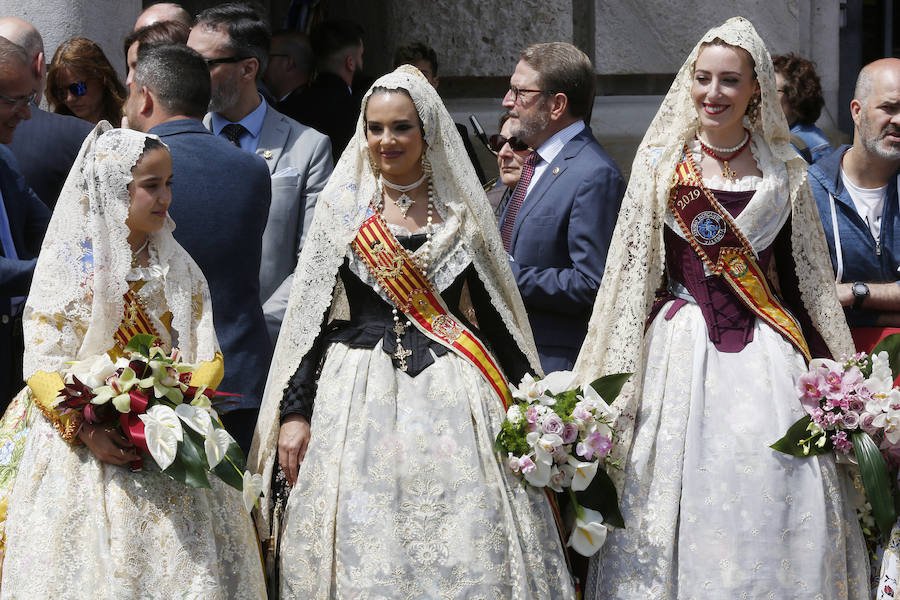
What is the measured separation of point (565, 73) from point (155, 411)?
2.28 meters

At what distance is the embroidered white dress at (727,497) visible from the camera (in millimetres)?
4211

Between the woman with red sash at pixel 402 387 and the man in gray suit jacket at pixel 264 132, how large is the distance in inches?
29.4

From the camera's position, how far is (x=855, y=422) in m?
4.27

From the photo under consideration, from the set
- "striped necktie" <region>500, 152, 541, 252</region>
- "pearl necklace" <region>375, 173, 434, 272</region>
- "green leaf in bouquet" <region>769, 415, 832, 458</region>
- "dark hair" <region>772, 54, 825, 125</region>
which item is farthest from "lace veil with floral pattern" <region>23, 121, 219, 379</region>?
"dark hair" <region>772, 54, 825, 125</region>

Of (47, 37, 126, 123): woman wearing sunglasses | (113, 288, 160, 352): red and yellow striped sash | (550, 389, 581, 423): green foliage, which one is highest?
(47, 37, 126, 123): woman wearing sunglasses

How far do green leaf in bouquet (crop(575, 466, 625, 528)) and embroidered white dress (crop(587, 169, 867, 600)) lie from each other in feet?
0.24

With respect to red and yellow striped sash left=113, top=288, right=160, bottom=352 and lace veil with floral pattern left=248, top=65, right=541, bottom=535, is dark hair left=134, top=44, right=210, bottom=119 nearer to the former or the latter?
lace veil with floral pattern left=248, top=65, right=541, bottom=535

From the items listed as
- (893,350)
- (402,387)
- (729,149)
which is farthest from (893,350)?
(402,387)

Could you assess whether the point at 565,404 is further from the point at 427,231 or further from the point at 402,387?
the point at 427,231

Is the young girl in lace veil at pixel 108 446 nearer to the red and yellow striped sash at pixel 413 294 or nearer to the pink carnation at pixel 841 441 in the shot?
the red and yellow striped sash at pixel 413 294

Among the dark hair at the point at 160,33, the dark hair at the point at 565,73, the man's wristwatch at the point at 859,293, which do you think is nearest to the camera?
the man's wristwatch at the point at 859,293

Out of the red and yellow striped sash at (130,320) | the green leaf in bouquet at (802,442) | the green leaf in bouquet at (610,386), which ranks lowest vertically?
the green leaf in bouquet at (802,442)

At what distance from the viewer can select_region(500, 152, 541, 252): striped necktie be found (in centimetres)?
522

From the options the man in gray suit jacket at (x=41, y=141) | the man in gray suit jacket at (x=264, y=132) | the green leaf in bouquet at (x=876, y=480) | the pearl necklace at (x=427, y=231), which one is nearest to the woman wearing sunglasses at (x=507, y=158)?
the man in gray suit jacket at (x=264, y=132)
